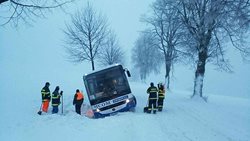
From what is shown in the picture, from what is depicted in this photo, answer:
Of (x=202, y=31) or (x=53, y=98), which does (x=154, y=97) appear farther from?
(x=202, y=31)

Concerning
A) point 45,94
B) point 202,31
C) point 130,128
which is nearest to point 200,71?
point 202,31

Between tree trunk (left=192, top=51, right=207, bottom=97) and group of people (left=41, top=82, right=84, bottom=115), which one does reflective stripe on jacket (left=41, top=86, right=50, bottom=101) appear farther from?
tree trunk (left=192, top=51, right=207, bottom=97)

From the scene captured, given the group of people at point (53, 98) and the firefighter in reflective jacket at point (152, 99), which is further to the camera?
the group of people at point (53, 98)

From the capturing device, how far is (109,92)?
16203mm

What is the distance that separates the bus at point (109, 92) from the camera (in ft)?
52.5

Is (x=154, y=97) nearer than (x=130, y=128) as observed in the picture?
No

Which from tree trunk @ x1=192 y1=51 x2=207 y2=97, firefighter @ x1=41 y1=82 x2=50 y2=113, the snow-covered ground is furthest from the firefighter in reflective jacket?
tree trunk @ x1=192 y1=51 x2=207 y2=97

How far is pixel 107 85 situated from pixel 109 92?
1.30 feet

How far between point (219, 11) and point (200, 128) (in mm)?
4428

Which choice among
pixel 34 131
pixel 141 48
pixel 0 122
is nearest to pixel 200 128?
pixel 34 131

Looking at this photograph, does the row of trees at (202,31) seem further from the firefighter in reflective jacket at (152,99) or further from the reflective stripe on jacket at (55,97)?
the reflective stripe on jacket at (55,97)

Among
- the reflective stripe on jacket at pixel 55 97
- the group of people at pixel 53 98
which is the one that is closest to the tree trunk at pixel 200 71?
the group of people at pixel 53 98

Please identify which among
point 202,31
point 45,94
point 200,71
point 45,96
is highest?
point 202,31

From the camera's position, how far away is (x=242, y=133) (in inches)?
455
